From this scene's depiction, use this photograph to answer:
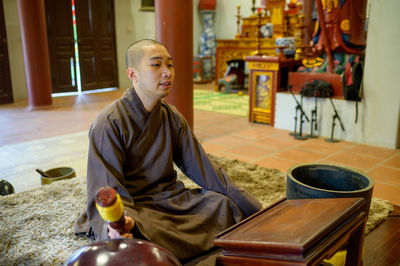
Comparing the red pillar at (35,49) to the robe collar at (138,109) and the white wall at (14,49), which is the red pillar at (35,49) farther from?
the robe collar at (138,109)

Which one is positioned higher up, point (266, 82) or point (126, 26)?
point (126, 26)

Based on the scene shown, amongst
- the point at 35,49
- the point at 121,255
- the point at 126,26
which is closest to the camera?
the point at 121,255

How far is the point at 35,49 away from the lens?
252 inches

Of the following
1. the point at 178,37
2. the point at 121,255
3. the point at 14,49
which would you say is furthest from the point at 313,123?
the point at 14,49

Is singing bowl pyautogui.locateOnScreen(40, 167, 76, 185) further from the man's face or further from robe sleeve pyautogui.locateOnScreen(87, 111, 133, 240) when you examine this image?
the man's face

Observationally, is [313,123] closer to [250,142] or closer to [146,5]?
[250,142]

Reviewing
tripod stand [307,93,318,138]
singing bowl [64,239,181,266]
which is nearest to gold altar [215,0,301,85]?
tripod stand [307,93,318,138]

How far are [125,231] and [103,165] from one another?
1.43 ft

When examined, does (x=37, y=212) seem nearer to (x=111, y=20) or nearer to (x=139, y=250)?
(x=139, y=250)

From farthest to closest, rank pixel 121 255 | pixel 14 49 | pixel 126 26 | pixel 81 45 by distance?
pixel 126 26 → pixel 81 45 → pixel 14 49 → pixel 121 255

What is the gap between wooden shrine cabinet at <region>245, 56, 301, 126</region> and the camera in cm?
500

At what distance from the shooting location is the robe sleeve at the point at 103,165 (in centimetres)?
168

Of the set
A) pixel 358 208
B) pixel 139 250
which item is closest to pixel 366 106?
pixel 358 208

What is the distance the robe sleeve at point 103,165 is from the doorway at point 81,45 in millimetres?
6958
